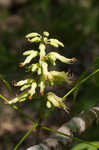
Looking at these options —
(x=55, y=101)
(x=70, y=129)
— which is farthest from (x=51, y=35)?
(x=55, y=101)

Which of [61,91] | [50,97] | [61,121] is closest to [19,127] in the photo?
[61,121]

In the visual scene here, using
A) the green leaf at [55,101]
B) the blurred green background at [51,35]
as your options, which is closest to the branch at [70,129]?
the green leaf at [55,101]

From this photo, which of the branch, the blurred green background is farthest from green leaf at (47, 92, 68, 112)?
the blurred green background

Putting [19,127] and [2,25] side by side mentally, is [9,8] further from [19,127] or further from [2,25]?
[19,127]

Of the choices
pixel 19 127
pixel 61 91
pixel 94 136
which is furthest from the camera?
pixel 61 91

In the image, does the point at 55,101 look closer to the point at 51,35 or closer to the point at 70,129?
the point at 70,129
